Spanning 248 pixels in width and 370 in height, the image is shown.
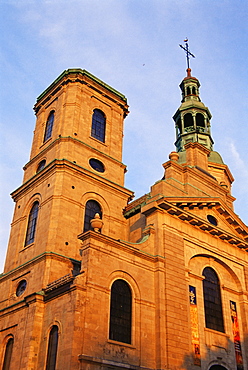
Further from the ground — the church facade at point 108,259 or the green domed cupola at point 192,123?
the green domed cupola at point 192,123

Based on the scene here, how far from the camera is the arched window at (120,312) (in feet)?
76.7

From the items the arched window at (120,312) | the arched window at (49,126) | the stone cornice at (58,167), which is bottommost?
the arched window at (120,312)

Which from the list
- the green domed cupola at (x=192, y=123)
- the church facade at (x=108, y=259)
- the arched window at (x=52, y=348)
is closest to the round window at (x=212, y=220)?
the church facade at (x=108, y=259)

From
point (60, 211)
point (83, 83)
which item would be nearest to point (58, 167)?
point (60, 211)

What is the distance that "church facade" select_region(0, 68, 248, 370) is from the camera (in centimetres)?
2323

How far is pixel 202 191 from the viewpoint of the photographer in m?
33.7

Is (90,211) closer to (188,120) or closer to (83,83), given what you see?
(83,83)

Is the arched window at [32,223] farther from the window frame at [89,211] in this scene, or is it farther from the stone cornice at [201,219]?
the stone cornice at [201,219]

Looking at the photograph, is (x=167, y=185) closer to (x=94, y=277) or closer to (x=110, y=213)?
(x=110, y=213)

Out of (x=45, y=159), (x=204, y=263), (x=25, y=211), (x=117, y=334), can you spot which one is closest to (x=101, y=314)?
(x=117, y=334)

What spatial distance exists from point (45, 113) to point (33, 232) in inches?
492

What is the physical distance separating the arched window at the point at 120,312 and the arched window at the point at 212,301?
6118 millimetres

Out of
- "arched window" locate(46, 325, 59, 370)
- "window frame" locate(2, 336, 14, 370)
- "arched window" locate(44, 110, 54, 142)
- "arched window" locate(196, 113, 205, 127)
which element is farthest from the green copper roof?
"arched window" locate(46, 325, 59, 370)

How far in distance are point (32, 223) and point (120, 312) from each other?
36.0ft
